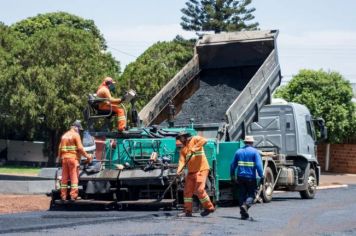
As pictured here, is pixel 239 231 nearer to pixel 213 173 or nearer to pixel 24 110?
pixel 213 173

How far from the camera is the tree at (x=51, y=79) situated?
116ft

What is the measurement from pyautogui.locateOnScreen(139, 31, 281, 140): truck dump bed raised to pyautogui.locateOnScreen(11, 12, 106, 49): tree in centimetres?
4156

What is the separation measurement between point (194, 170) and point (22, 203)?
4569mm

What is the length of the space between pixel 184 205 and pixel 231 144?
7.57 ft

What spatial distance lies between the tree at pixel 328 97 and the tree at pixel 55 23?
23.1m

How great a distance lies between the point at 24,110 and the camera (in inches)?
1405

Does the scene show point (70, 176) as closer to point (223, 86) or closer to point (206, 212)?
point (206, 212)

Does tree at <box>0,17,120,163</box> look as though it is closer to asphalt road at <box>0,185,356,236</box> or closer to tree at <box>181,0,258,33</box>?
tree at <box>181,0,258,33</box>

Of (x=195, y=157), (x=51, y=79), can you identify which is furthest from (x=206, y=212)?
(x=51, y=79)

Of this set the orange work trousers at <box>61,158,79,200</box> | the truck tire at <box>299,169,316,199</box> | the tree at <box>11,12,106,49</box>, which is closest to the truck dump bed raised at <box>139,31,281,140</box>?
the orange work trousers at <box>61,158,79,200</box>

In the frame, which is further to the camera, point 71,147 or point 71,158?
point 71,147

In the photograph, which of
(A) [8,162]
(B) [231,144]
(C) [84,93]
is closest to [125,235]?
(B) [231,144]

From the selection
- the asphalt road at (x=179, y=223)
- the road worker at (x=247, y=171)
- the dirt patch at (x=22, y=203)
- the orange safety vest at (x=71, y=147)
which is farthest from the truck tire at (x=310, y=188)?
the orange safety vest at (x=71, y=147)

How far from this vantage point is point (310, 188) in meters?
18.2
